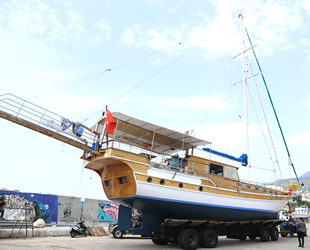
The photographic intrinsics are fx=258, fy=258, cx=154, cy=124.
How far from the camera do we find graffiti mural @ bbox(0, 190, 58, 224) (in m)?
16.4

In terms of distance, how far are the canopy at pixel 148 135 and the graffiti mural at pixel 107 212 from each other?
30.8 ft

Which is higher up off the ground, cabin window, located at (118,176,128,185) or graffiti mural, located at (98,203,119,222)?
cabin window, located at (118,176,128,185)

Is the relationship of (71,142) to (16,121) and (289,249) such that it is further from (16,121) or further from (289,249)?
(289,249)

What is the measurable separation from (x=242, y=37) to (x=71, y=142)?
59.3 feet

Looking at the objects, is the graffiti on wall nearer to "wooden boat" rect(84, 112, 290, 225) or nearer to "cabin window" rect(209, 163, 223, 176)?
"wooden boat" rect(84, 112, 290, 225)

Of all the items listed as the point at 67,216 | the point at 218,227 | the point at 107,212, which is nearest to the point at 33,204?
the point at 67,216

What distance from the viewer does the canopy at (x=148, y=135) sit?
1202 cm

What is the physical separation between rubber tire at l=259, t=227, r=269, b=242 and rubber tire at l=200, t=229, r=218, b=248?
15.6 feet

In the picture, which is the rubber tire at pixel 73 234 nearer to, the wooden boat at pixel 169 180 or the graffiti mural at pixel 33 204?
the graffiti mural at pixel 33 204

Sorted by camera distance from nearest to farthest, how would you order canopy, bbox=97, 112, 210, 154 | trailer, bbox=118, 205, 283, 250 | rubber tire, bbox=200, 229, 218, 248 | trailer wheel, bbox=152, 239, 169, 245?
1. trailer, bbox=118, 205, 283, 250
2. rubber tire, bbox=200, 229, 218, 248
3. canopy, bbox=97, 112, 210, 154
4. trailer wheel, bbox=152, 239, 169, 245

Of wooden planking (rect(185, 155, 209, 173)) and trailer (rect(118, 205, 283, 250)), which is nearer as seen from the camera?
trailer (rect(118, 205, 283, 250))

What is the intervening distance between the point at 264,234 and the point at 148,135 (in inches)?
365

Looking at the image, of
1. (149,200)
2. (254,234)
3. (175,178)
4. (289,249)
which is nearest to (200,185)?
(175,178)

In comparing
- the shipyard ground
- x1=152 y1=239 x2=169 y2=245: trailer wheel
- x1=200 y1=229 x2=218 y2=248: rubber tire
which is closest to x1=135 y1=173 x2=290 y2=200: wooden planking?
x1=200 y1=229 x2=218 y2=248: rubber tire
